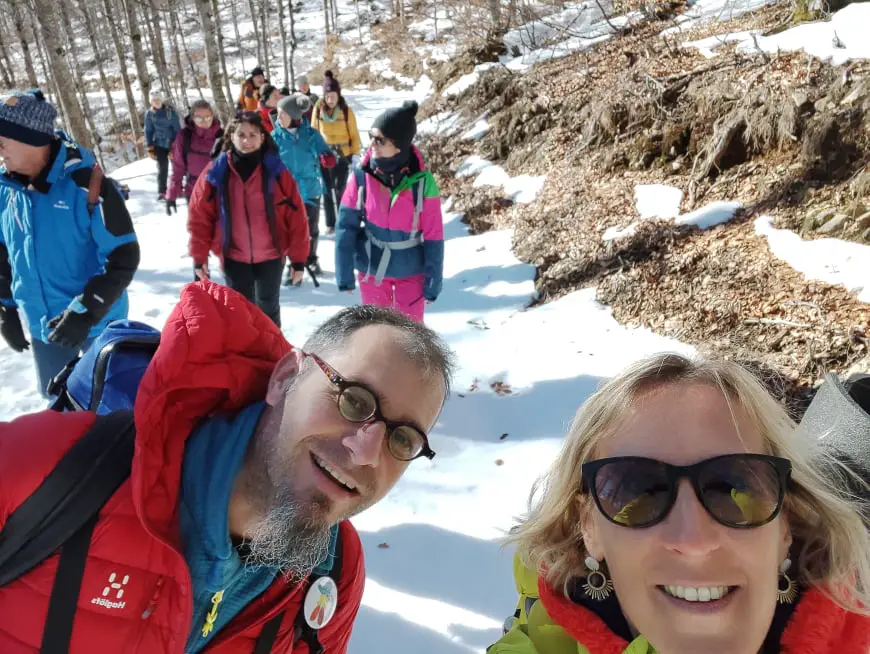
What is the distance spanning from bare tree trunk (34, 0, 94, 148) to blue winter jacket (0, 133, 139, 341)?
247 inches

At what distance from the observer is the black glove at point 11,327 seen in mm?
3242

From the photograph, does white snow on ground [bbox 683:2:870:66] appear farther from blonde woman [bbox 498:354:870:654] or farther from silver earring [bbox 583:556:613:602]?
silver earring [bbox 583:556:613:602]

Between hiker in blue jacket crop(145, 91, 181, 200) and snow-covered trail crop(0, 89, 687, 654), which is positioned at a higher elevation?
hiker in blue jacket crop(145, 91, 181, 200)

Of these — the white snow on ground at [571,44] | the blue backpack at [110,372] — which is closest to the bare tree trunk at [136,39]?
the white snow on ground at [571,44]

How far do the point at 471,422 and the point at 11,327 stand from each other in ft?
10.3

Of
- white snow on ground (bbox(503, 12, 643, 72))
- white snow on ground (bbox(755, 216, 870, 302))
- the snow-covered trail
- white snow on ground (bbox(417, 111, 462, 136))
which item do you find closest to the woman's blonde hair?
the snow-covered trail

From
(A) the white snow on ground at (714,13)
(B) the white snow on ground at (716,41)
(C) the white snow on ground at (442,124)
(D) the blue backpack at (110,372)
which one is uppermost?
(A) the white snow on ground at (714,13)

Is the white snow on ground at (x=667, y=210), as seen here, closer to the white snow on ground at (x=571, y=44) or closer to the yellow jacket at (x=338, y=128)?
the yellow jacket at (x=338, y=128)

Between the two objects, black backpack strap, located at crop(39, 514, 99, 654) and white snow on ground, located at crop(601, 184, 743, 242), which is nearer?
black backpack strap, located at crop(39, 514, 99, 654)

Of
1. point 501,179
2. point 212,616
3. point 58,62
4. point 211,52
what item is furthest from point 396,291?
point 211,52

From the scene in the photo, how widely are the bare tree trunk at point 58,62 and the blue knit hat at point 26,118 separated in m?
6.31

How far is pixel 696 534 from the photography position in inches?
45.3

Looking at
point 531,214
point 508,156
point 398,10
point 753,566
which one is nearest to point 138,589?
point 753,566

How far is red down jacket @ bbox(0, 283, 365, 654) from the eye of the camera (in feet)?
4.15
